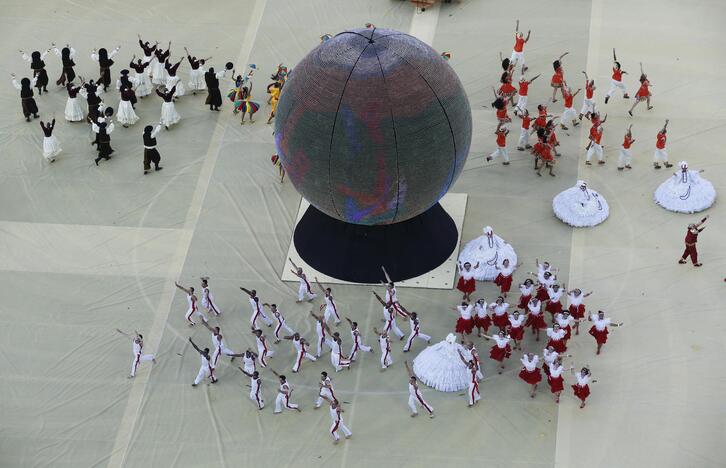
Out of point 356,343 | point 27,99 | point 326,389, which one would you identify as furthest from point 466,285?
point 27,99

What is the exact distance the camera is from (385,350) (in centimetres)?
2169

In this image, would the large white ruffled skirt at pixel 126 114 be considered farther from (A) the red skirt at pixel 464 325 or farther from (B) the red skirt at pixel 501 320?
(B) the red skirt at pixel 501 320

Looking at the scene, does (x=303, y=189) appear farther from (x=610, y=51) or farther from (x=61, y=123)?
(x=610, y=51)

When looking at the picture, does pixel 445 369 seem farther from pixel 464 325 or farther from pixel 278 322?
pixel 278 322

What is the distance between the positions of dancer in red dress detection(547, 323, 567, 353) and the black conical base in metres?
3.29

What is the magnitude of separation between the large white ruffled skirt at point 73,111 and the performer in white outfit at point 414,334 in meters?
9.91

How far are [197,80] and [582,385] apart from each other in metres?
12.5

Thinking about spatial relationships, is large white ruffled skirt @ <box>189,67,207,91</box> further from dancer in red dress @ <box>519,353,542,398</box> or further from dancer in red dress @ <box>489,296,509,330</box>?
dancer in red dress @ <box>519,353,542,398</box>

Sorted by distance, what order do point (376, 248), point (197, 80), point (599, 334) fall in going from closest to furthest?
point (599, 334)
point (376, 248)
point (197, 80)

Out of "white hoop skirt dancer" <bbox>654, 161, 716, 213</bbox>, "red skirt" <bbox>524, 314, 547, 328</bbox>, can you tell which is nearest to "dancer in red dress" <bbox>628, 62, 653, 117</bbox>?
"white hoop skirt dancer" <bbox>654, 161, 716, 213</bbox>

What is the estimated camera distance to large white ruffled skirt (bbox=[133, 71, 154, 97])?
28453mm

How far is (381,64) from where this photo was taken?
2100 cm

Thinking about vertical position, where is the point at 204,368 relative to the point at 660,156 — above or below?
below

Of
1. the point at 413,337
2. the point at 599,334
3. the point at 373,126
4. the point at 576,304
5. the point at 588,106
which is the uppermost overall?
the point at 373,126
